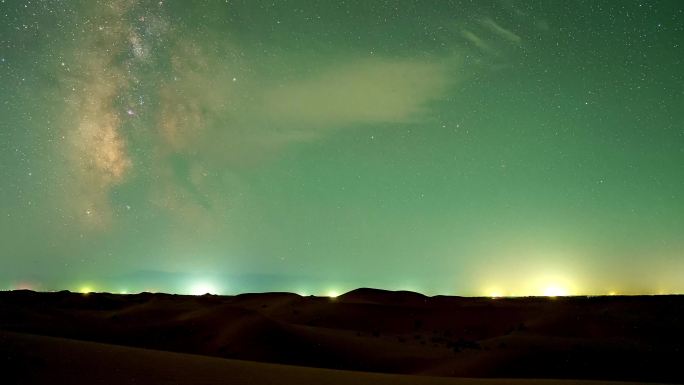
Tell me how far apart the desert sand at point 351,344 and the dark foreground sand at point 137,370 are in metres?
0.03

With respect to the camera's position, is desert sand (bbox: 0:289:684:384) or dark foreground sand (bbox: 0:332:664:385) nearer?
dark foreground sand (bbox: 0:332:664:385)

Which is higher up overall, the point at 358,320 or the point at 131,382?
the point at 358,320

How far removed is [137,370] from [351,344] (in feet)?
44.2

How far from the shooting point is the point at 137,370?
1101cm

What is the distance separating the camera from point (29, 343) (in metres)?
12.2

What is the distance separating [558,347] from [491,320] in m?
11.1

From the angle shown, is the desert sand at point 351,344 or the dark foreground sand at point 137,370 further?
the desert sand at point 351,344

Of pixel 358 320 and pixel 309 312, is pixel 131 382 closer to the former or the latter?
pixel 358 320

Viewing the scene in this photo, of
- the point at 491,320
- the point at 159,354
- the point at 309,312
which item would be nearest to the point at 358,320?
the point at 309,312

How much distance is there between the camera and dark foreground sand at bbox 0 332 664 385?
32.6 ft

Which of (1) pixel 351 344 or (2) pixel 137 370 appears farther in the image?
(1) pixel 351 344

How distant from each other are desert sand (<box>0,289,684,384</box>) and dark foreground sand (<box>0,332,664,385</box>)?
0.03m

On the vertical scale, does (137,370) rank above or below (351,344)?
below

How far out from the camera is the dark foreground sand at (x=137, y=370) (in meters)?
9.93
